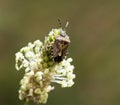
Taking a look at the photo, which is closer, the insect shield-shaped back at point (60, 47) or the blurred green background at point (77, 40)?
the insect shield-shaped back at point (60, 47)

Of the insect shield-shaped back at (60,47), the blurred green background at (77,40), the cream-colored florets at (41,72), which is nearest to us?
the insect shield-shaped back at (60,47)

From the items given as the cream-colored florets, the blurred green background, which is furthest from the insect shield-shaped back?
the blurred green background

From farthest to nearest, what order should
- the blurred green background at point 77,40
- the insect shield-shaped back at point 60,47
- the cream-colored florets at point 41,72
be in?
1. the blurred green background at point 77,40
2. the cream-colored florets at point 41,72
3. the insect shield-shaped back at point 60,47

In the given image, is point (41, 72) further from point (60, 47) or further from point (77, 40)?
point (77, 40)

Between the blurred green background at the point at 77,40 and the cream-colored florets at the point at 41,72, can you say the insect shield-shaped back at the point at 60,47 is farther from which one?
the blurred green background at the point at 77,40

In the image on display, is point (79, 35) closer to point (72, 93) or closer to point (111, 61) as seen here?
point (111, 61)

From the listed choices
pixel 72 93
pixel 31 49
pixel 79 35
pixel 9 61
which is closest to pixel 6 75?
pixel 9 61

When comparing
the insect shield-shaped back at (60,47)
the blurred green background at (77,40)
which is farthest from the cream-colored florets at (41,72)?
the blurred green background at (77,40)
